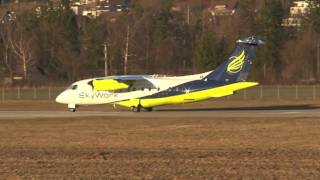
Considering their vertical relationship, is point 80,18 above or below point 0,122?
above

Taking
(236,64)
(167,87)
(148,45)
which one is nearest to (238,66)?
(236,64)

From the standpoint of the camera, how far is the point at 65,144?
26.8 m

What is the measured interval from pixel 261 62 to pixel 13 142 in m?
80.5

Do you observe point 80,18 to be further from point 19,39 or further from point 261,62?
point 261,62

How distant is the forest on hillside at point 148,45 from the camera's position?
103938 millimetres

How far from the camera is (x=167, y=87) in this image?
163 feet

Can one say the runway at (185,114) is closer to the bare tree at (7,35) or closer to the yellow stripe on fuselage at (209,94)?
the yellow stripe on fuselage at (209,94)

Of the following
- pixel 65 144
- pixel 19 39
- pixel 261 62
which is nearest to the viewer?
pixel 65 144

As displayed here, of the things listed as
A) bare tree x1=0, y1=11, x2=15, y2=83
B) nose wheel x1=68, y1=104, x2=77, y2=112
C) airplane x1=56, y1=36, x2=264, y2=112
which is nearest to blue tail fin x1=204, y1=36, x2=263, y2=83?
airplane x1=56, y1=36, x2=264, y2=112

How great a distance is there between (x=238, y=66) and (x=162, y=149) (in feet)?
89.1

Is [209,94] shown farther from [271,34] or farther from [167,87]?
[271,34]

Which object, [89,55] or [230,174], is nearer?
[230,174]

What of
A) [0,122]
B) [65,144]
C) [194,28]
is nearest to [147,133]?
[65,144]

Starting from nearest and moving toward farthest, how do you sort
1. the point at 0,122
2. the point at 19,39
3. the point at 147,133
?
the point at 147,133 → the point at 0,122 → the point at 19,39
